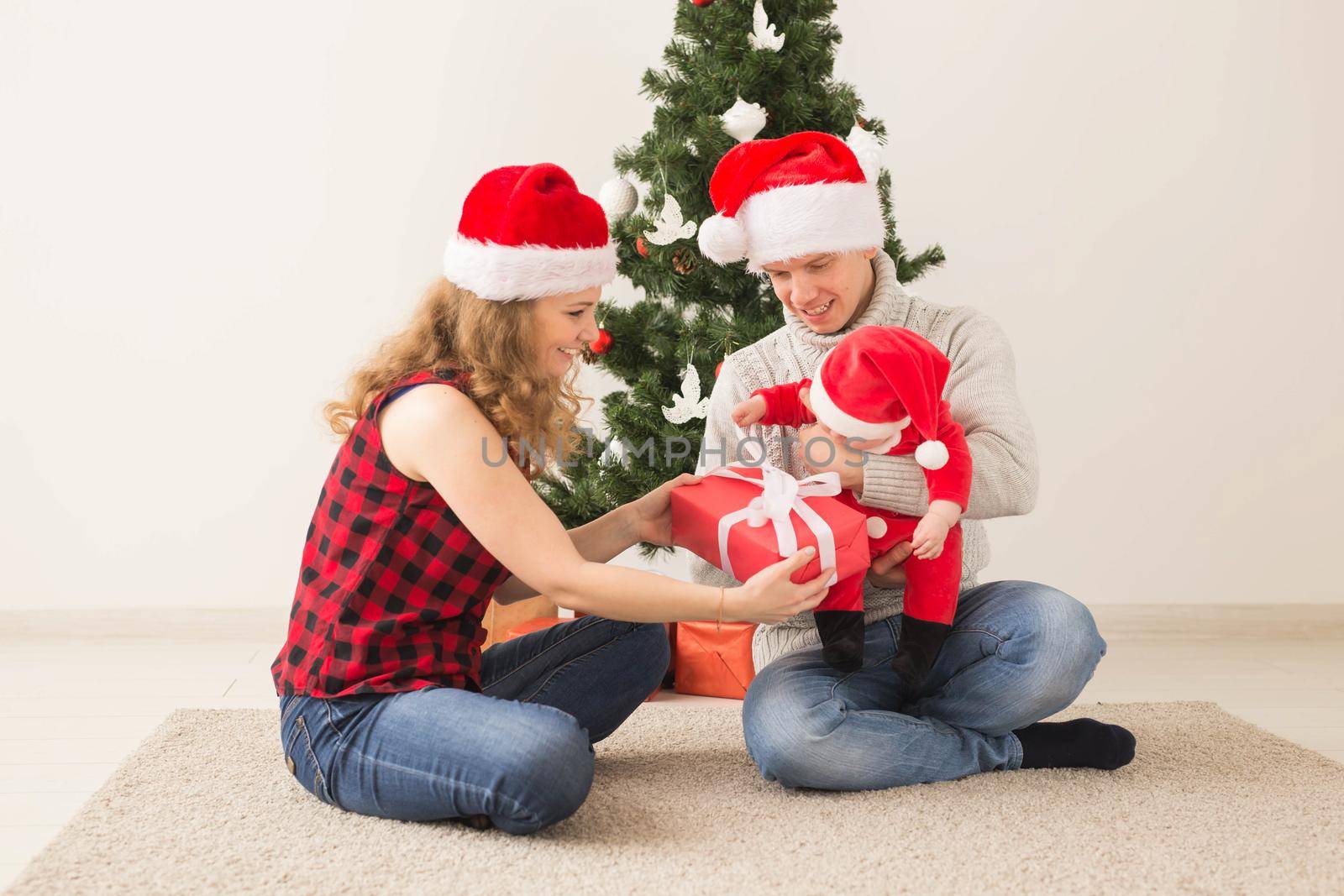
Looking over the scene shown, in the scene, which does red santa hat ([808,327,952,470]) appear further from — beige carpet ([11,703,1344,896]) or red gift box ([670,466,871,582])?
beige carpet ([11,703,1344,896])

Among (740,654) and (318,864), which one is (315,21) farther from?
(318,864)

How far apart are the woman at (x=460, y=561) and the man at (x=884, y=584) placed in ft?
0.71

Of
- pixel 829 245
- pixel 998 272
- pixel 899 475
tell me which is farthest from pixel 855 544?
pixel 998 272

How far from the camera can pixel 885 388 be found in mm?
1653

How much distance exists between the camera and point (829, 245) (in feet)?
6.03

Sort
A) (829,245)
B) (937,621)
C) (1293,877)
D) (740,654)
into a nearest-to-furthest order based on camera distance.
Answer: (1293,877) → (937,621) → (829,245) → (740,654)

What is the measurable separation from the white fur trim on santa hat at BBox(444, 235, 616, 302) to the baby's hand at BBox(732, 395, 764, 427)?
0.33m

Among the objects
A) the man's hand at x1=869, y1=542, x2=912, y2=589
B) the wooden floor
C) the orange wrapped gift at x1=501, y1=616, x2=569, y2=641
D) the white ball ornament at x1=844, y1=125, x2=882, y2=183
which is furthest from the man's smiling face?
the orange wrapped gift at x1=501, y1=616, x2=569, y2=641

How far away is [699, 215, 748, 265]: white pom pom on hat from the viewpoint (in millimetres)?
1883

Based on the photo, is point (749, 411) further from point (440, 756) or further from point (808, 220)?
point (440, 756)

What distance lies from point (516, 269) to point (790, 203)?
464 mm

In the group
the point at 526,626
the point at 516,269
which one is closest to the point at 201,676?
the point at 526,626

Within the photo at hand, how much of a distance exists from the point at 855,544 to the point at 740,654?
0.91m

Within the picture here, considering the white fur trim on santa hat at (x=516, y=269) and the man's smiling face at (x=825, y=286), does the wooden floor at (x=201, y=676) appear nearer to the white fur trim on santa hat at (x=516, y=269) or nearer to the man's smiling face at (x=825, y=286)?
the man's smiling face at (x=825, y=286)
